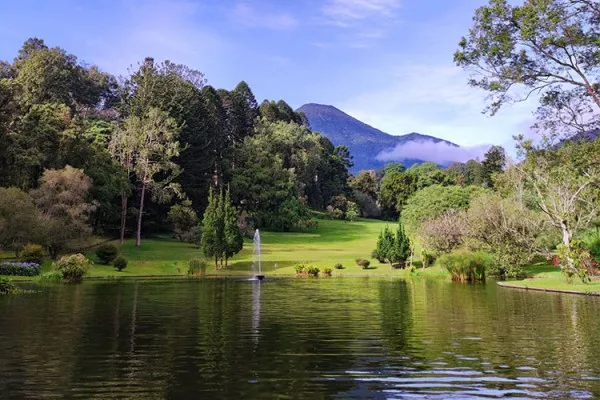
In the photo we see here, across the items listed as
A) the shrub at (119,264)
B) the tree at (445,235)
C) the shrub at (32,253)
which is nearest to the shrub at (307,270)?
the tree at (445,235)

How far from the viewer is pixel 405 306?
2228 centimetres

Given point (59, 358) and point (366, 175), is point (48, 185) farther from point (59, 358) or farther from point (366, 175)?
point (366, 175)

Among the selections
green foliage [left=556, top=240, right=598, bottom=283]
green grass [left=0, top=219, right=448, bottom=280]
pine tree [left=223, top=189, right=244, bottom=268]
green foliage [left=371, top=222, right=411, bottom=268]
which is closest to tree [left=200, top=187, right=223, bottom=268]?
pine tree [left=223, top=189, right=244, bottom=268]

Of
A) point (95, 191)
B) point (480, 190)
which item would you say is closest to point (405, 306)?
point (95, 191)

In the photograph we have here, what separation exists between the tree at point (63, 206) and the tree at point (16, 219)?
3050 mm

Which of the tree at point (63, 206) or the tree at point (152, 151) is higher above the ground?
the tree at point (152, 151)

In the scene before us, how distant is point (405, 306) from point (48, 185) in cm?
3713

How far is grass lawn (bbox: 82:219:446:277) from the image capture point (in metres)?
48.0

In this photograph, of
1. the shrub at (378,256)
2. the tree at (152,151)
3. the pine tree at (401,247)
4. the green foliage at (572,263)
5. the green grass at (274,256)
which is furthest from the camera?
the tree at (152,151)

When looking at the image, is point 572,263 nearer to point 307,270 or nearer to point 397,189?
point 307,270

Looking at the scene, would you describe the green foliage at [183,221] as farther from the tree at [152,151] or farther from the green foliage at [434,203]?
the green foliage at [434,203]

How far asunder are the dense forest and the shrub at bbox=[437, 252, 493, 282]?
30.9 meters

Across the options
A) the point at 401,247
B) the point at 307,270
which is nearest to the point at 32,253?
the point at 307,270

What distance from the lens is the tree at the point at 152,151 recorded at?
63.3 m
